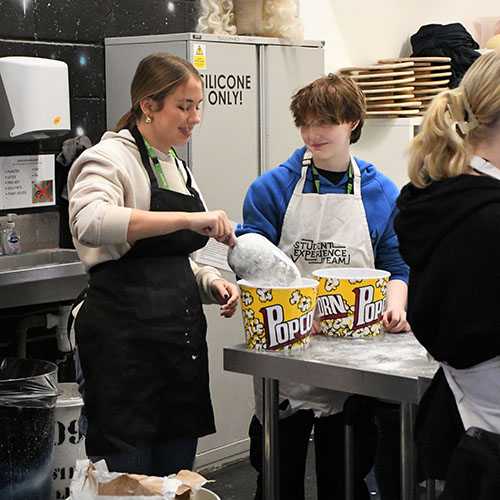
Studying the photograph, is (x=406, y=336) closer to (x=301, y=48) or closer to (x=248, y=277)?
(x=248, y=277)

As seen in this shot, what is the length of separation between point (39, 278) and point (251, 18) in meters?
1.61

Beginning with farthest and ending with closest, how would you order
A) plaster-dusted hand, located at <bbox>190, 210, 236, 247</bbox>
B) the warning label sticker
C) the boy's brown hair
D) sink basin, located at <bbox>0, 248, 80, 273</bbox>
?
1. the warning label sticker
2. sink basin, located at <bbox>0, 248, 80, 273</bbox>
3. the boy's brown hair
4. plaster-dusted hand, located at <bbox>190, 210, 236, 247</bbox>

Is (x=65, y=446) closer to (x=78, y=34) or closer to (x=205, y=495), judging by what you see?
(x=205, y=495)

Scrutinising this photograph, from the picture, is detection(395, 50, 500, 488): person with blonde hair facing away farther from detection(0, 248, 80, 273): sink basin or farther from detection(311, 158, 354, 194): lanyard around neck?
detection(0, 248, 80, 273): sink basin

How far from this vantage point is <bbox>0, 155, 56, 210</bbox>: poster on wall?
11.9ft

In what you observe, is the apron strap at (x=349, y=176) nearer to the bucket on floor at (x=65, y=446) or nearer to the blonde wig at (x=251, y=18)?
the bucket on floor at (x=65, y=446)

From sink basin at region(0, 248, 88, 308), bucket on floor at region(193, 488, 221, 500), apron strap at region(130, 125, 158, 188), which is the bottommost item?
bucket on floor at region(193, 488, 221, 500)

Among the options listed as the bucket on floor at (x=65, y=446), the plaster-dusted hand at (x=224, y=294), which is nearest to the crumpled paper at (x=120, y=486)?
the plaster-dusted hand at (x=224, y=294)

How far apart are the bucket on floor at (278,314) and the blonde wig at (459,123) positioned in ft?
1.86

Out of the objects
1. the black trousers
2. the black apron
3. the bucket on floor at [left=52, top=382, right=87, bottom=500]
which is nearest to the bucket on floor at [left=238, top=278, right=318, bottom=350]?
the black apron

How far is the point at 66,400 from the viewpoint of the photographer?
3299 mm

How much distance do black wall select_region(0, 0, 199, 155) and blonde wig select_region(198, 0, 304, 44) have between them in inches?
10.4

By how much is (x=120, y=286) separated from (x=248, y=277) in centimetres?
37

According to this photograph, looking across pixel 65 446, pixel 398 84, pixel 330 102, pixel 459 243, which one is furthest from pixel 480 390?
pixel 398 84
